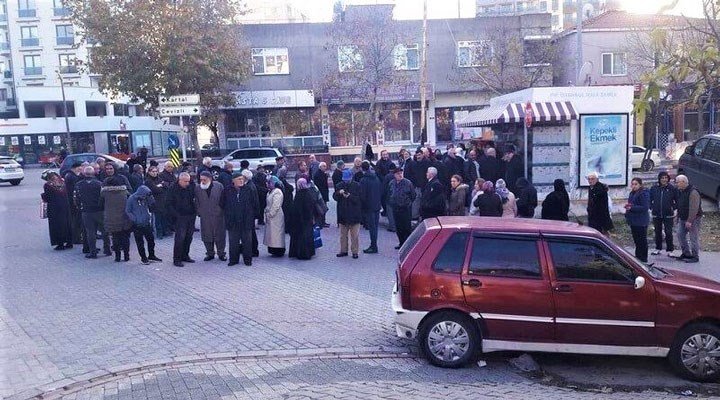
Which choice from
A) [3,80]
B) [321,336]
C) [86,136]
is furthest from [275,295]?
[3,80]

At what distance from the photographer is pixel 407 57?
3788 centimetres

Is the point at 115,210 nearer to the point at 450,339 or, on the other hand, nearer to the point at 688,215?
the point at 450,339

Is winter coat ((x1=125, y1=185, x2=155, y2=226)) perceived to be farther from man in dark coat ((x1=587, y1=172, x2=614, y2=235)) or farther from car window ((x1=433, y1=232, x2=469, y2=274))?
man in dark coat ((x1=587, y1=172, x2=614, y2=235))

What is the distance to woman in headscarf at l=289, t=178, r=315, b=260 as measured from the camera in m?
11.7

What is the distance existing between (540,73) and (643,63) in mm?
5400

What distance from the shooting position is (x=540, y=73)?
35.3 meters

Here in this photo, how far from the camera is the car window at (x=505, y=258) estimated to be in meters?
6.51

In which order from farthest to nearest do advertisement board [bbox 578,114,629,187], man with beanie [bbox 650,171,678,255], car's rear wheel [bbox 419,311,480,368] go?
advertisement board [bbox 578,114,629,187] → man with beanie [bbox 650,171,678,255] → car's rear wheel [bbox 419,311,480,368]

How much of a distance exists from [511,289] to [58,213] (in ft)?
34.1

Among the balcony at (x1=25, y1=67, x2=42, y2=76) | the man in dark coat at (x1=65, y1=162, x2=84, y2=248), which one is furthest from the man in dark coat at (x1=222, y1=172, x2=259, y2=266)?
the balcony at (x1=25, y1=67, x2=42, y2=76)

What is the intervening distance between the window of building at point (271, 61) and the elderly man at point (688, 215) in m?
29.7

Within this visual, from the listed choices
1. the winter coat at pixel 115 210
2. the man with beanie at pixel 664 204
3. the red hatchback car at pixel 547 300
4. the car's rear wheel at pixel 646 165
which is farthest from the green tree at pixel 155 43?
the red hatchback car at pixel 547 300

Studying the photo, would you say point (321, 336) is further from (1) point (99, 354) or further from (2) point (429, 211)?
(2) point (429, 211)

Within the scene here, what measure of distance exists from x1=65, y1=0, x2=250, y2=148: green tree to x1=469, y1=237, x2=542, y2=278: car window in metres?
24.1
